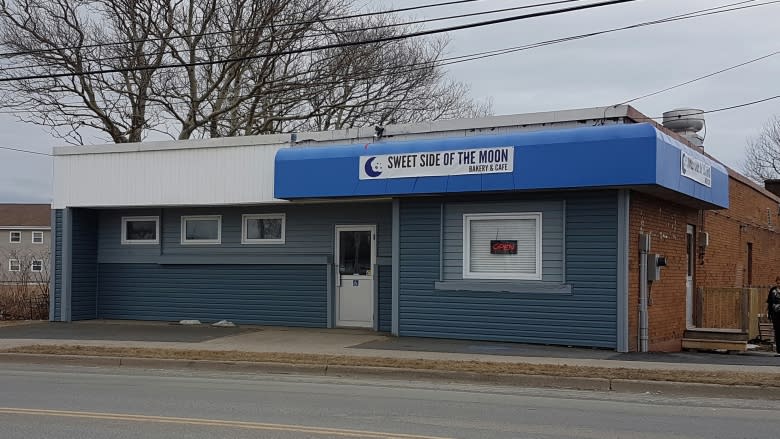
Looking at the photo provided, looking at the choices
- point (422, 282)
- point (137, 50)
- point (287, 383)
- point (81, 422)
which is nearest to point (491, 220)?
point (422, 282)

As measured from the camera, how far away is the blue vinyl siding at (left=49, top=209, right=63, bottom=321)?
21.2 m

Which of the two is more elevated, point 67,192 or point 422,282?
point 67,192

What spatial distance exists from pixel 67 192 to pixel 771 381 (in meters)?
16.2

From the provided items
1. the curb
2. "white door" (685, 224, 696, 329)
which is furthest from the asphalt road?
"white door" (685, 224, 696, 329)

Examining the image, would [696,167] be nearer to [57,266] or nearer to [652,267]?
[652,267]

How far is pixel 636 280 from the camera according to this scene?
15.8 metres

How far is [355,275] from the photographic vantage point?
19.2 metres

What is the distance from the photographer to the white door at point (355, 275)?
62.4 feet

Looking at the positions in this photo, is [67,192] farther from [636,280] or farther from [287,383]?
[636,280]

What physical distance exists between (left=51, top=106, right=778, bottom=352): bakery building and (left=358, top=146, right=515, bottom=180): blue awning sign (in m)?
0.03

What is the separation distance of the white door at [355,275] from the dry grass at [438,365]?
14.9 feet

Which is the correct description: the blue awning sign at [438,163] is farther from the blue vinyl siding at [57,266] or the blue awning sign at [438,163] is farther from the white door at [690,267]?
the blue vinyl siding at [57,266]

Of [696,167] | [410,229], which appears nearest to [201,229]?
[410,229]

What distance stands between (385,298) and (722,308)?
7909mm
